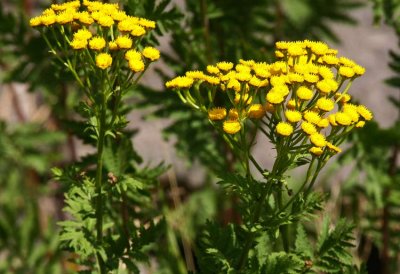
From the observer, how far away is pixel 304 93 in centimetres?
202

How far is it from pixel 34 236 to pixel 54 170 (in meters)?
2.07

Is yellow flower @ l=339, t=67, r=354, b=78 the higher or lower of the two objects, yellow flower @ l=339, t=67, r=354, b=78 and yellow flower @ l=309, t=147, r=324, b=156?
the higher

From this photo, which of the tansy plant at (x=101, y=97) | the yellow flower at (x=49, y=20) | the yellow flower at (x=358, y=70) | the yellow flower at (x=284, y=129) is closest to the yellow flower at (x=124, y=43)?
the tansy plant at (x=101, y=97)

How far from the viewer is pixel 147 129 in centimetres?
559

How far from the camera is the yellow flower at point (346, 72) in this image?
2.10 meters

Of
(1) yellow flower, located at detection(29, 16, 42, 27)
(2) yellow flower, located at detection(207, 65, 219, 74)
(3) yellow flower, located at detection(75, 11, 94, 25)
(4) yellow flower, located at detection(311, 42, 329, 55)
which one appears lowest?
(2) yellow flower, located at detection(207, 65, 219, 74)

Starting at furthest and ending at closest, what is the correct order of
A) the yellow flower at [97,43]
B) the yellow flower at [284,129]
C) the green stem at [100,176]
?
the green stem at [100,176], the yellow flower at [97,43], the yellow flower at [284,129]

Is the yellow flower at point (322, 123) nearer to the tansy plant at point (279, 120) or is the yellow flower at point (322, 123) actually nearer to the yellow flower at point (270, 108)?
the tansy plant at point (279, 120)

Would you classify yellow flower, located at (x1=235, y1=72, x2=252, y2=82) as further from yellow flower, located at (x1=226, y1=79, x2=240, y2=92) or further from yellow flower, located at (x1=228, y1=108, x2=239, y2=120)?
yellow flower, located at (x1=228, y1=108, x2=239, y2=120)

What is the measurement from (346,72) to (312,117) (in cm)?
24

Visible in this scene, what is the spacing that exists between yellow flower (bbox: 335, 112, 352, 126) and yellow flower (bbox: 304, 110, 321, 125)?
0.20 feet

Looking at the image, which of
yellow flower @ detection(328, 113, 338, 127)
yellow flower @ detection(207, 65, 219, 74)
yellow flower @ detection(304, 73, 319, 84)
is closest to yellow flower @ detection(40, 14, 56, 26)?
yellow flower @ detection(207, 65, 219, 74)

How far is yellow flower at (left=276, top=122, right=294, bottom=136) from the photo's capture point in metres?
1.92

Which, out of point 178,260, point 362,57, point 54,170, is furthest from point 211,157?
point 362,57
